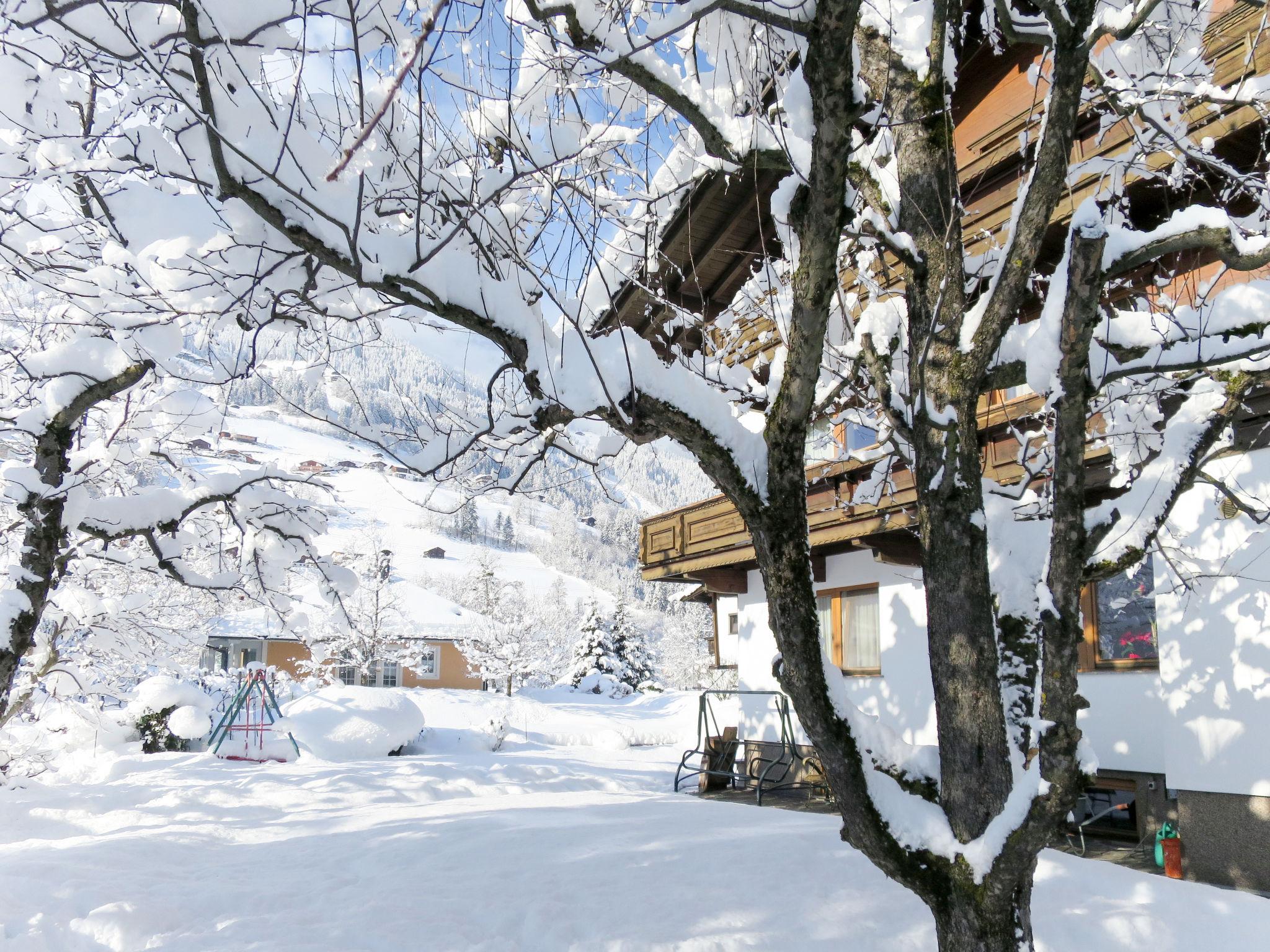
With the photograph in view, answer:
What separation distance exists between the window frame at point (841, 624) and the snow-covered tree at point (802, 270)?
8117 mm

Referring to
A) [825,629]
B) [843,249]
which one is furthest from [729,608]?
[843,249]

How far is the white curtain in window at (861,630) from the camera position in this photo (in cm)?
1229

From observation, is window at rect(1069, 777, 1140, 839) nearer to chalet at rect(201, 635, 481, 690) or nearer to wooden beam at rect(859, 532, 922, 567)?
wooden beam at rect(859, 532, 922, 567)

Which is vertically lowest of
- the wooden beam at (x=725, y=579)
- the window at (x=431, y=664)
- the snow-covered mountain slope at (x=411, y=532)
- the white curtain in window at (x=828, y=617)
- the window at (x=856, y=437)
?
the window at (x=431, y=664)

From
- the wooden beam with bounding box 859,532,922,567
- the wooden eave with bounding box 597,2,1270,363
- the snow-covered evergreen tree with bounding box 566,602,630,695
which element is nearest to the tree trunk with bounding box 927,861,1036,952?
→ the wooden eave with bounding box 597,2,1270,363

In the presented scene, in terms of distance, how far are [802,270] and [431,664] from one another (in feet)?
173

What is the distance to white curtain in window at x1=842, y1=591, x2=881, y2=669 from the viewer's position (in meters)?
12.3

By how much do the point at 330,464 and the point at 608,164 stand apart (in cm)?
575

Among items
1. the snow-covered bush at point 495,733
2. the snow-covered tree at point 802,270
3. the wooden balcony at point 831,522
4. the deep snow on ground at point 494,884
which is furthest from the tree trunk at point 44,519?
the snow-covered bush at point 495,733

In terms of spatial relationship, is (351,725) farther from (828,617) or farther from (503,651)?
(503,651)

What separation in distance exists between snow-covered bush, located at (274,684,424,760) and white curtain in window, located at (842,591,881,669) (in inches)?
443

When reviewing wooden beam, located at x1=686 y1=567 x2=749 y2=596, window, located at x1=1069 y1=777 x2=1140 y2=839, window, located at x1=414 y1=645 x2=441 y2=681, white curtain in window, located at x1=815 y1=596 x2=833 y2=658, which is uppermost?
wooden beam, located at x1=686 y1=567 x2=749 y2=596

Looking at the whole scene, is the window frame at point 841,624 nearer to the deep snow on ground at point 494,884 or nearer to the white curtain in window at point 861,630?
the white curtain in window at point 861,630

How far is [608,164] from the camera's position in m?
4.48
